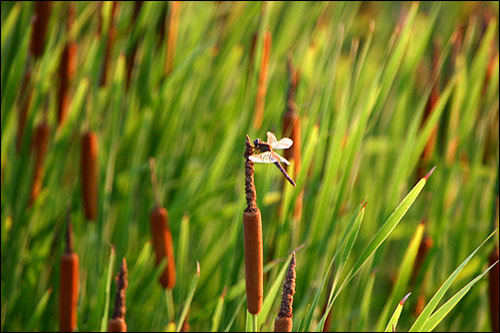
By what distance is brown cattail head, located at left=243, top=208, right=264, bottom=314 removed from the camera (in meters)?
0.60

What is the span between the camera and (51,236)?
1289mm

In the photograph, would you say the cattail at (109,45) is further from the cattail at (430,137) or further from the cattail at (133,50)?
the cattail at (430,137)

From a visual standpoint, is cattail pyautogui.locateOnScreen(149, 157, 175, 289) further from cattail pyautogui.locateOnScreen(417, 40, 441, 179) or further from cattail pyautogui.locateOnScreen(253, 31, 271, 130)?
cattail pyautogui.locateOnScreen(417, 40, 441, 179)

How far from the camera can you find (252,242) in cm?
61

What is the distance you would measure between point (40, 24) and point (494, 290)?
0.80 metres

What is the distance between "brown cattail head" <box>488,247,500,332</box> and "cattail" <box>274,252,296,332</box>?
1.31ft

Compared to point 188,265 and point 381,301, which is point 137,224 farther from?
point 381,301

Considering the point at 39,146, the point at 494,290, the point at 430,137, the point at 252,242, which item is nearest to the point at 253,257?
the point at 252,242

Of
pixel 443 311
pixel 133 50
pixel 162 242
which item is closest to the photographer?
pixel 443 311

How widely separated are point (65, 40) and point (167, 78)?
20 cm

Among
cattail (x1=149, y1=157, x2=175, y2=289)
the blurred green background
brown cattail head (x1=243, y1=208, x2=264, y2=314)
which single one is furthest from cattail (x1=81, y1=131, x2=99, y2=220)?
brown cattail head (x1=243, y1=208, x2=264, y2=314)

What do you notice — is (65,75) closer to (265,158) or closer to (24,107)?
(24,107)

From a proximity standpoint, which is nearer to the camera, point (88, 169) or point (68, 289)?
point (68, 289)

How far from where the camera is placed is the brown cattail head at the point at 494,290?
3.03ft
